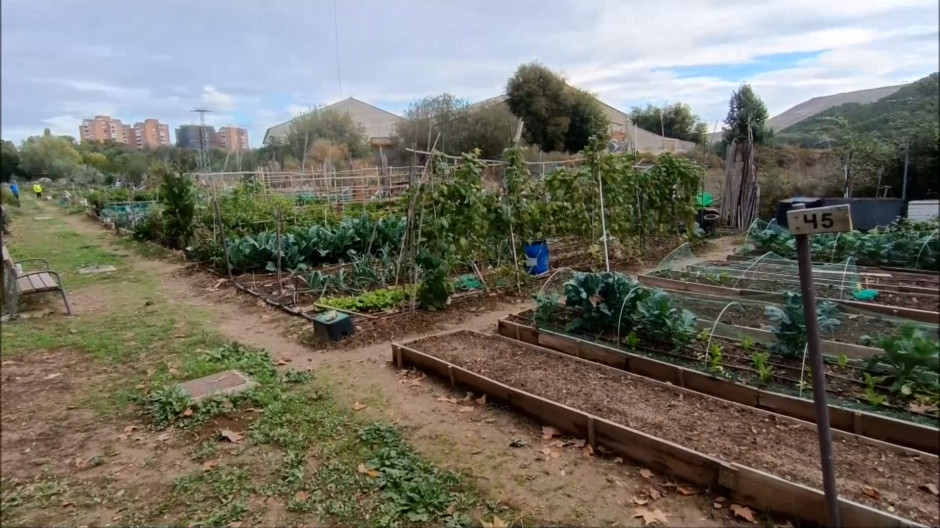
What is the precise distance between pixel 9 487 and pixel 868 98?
6.02 feet

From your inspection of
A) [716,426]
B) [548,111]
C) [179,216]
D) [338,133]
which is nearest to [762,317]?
[716,426]

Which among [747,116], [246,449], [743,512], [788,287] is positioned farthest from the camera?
[788,287]

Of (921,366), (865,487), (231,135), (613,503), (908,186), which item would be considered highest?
(231,135)

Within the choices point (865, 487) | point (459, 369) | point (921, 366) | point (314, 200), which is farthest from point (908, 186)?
point (314, 200)

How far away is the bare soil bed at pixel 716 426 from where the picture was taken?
1.95m

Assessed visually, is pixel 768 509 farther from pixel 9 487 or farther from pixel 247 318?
pixel 247 318

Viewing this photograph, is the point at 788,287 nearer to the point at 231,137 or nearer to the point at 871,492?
the point at 871,492

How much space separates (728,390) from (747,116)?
7.07ft

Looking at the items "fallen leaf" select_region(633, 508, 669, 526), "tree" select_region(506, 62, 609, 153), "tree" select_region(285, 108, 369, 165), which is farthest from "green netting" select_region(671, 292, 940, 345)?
"tree" select_region(285, 108, 369, 165)

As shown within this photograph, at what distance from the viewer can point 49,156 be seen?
0.83 meters

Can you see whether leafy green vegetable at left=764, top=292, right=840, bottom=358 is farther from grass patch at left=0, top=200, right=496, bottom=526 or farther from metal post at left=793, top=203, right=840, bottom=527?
grass patch at left=0, top=200, right=496, bottom=526

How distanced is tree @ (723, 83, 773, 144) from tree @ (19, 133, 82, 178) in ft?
4.72

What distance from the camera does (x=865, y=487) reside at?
202 cm

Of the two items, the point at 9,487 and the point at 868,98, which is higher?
the point at 868,98
